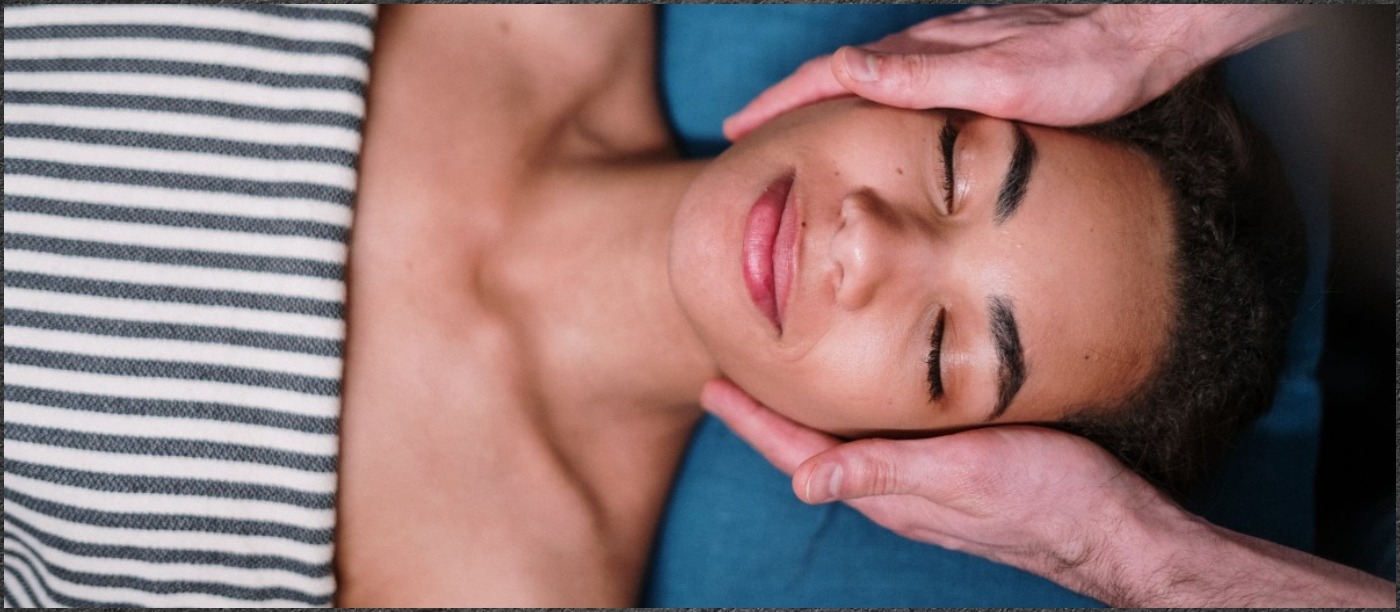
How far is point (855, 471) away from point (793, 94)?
57 cm

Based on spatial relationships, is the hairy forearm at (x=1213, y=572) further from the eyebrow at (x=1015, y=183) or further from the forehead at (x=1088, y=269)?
the eyebrow at (x=1015, y=183)

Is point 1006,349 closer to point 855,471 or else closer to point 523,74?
point 855,471

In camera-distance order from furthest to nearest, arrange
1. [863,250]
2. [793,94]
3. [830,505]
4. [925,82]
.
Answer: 1. [830,505]
2. [793,94]
3. [925,82]
4. [863,250]

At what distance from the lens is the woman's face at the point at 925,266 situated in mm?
1027

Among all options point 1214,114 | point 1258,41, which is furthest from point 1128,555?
point 1258,41

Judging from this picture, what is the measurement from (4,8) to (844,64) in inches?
42.6

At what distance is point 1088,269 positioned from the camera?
1044 mm

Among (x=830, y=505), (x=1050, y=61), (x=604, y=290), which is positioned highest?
(x=1050, y=61)

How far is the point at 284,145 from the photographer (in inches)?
45.2

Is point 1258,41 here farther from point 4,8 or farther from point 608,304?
point 4,8

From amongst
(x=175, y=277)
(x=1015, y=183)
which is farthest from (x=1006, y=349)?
(x=175, y=277)

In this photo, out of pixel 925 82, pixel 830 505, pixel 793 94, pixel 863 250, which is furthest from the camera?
pixel 830 505

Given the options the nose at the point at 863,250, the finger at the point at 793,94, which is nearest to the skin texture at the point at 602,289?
the nose at the point at 863,250

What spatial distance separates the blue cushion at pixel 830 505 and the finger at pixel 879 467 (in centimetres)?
46
